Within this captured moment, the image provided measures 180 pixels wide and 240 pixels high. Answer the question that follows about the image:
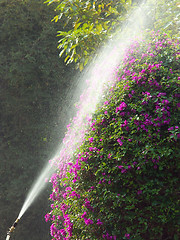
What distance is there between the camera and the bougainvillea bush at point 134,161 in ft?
7.54

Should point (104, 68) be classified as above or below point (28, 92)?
above

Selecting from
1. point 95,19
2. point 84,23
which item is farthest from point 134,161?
point 95,19

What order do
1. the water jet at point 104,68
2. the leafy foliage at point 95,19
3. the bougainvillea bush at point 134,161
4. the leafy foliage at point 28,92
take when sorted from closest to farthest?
the bougainvillea bush at point 134,161, the water jet at point 104,68, the leafy foliage at point 95,19, the leafy foliage at point 28,92

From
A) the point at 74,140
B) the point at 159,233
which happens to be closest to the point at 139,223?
the point at 159,233

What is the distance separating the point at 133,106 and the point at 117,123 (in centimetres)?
24

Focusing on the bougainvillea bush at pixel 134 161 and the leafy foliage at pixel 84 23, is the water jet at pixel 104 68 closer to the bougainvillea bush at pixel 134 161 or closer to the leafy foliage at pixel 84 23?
the leafy foliage at pixel 84 23

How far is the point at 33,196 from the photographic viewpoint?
6.26 m

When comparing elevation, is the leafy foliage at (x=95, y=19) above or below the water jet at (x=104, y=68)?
above

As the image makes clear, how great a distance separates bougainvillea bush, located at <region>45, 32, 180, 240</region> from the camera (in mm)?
2297

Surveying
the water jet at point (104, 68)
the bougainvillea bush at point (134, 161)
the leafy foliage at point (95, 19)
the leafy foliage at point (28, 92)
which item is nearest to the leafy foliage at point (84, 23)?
the leafy foliage at point (95, 19)

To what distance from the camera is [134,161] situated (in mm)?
2412

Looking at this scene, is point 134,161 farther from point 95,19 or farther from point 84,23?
point 95,19

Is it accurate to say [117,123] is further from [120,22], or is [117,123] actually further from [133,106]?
[120,22]

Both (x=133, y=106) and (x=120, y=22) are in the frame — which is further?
(x=120, y=22)
